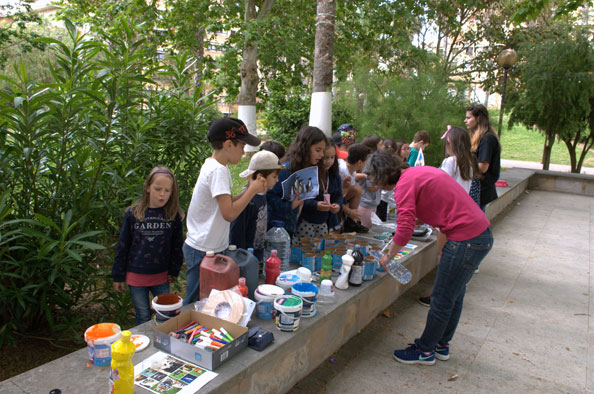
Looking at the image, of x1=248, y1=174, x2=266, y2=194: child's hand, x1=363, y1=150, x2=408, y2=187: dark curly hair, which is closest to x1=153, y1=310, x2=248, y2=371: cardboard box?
x1=248, y1=174, x2=266, y2=194: child's hand

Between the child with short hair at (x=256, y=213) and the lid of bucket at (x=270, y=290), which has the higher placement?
the child with short hair at (x=256, y=213)

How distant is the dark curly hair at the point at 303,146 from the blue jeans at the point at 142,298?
155 cm

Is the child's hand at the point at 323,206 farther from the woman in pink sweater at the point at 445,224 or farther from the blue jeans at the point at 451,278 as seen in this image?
the blue jeans at the point at 451,278

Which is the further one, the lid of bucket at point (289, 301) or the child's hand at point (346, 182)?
the child's hand at point (346, 182)

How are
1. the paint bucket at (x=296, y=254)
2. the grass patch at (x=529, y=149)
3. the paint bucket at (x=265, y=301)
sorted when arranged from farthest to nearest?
1. the grass patch at (x=529, y=149)
2. the paint bucket at (x=296, y=254)
3. the paint bucket at (x=265, y=301)

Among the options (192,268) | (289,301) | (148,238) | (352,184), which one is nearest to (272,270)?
(289,301)

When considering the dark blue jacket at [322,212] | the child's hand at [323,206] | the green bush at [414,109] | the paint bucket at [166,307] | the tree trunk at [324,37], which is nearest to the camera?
the paint bucket at [166,307]

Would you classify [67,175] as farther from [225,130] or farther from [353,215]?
[353,215]

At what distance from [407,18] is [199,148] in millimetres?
9910

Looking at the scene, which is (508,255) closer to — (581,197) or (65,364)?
(65,364)

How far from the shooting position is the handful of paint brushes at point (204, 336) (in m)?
2.29

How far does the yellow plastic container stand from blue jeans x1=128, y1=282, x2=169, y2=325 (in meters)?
1.20

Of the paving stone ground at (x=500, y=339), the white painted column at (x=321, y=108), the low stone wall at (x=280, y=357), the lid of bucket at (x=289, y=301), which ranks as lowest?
the paving stone ground at (x=500, y=339)

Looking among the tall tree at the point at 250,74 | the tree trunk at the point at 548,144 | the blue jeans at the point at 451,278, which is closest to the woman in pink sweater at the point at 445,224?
the blue jeans at the point at 451,278
